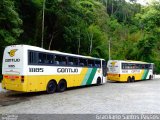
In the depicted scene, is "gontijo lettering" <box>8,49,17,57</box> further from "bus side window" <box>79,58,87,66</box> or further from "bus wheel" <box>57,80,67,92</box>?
"bus side window" <box>79,58,87,66</box>

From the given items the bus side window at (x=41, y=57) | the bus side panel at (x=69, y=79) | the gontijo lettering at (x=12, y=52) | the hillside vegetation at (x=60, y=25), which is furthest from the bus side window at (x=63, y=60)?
the hillside vegetation at (x=60, y=25)

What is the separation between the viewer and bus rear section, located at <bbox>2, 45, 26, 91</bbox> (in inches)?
568

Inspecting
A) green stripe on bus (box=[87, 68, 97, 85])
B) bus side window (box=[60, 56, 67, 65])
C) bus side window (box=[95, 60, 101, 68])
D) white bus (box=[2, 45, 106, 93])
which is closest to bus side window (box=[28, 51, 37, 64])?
white bus (box=[2, 45, 106, 93])

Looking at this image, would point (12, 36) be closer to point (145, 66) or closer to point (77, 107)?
point (77, 107)

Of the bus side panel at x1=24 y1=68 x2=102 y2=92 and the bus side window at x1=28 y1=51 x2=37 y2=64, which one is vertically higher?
the bus side window at x1=28 y1=51 x2=37 y2=64

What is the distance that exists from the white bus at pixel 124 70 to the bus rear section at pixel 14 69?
14.9 m

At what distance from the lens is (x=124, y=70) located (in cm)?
2820

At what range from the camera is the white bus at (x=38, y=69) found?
14531mm

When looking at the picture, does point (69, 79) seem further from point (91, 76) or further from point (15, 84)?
point (15, 84)

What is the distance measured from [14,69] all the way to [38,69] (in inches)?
58.6

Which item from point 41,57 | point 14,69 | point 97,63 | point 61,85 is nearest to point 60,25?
point 97,63

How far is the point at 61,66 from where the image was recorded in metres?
18.0

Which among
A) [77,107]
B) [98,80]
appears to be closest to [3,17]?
[98,80]

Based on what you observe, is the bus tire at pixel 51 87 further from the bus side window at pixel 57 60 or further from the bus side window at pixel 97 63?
the bus side window at pixel 97 63
